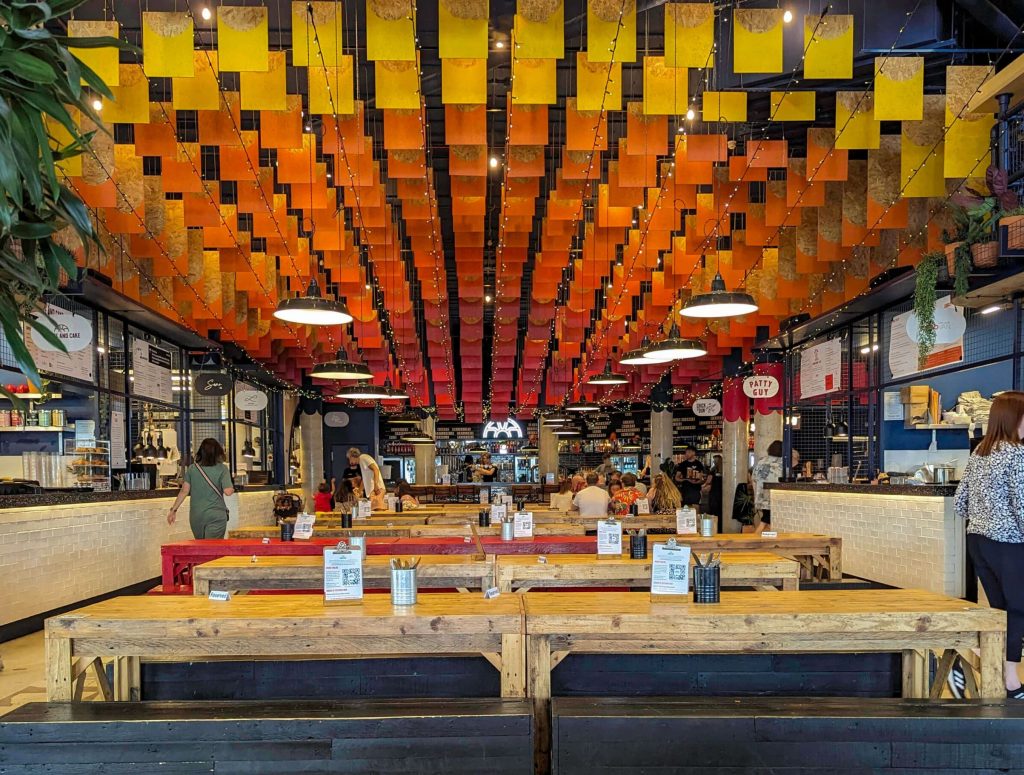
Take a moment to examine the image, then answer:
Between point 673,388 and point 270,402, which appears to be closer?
point 270,402

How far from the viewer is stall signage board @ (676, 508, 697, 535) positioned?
6496mm

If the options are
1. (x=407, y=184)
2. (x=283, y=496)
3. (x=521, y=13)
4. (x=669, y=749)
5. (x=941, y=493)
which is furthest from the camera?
(x=283, y=496)

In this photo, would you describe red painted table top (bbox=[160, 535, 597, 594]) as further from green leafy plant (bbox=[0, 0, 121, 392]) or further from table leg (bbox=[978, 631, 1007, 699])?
green leafy plant (bbox=[0, 0, 121, 392])

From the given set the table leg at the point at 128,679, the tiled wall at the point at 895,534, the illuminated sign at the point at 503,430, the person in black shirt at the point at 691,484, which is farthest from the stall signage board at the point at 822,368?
the illuminated sign at the point at 503,430

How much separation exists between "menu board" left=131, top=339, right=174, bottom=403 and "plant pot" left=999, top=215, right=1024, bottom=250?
374 inches

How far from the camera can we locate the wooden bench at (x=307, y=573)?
15.5 feet

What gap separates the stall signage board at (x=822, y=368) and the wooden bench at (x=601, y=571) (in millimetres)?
6748

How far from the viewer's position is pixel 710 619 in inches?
124

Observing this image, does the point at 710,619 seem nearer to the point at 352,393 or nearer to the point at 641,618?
the point at 641,618

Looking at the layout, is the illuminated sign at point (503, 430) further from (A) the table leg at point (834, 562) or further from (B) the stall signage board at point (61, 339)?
(A) the table leg at point (834, 562)

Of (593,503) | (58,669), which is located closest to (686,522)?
(593,503)

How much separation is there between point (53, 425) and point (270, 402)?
764cm

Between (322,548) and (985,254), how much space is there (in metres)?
4.97

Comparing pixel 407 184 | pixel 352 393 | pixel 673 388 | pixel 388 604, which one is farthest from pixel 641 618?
pixel 673 388
